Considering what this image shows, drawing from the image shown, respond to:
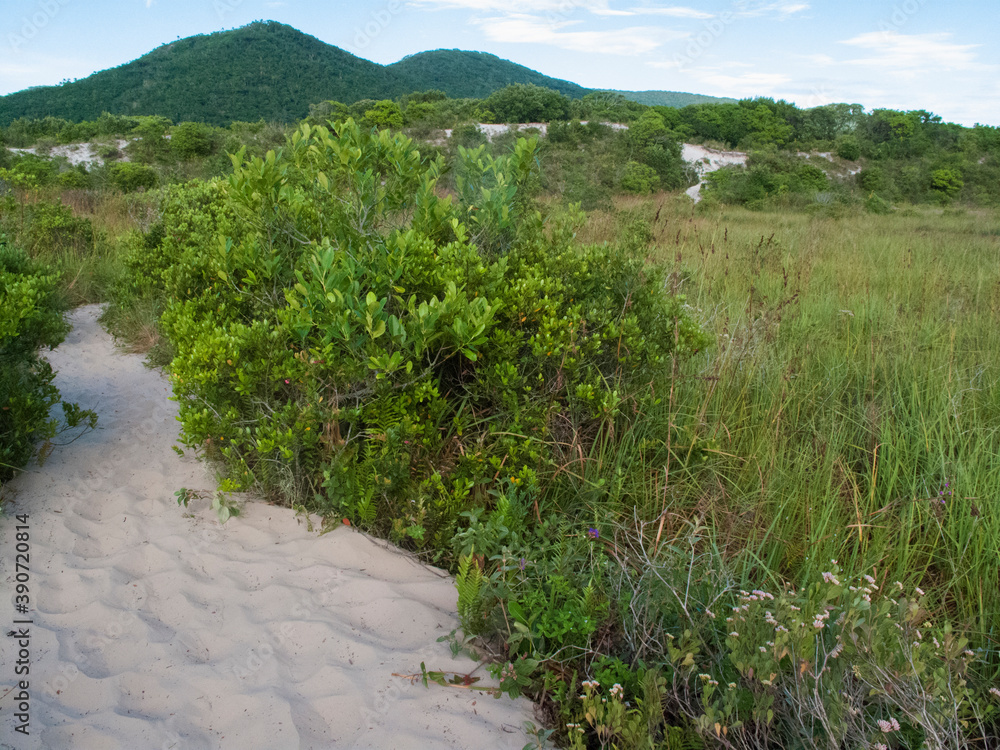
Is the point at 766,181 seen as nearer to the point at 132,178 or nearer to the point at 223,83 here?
the point at 132,178

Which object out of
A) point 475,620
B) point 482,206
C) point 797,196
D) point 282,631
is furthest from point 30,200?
point 797,196

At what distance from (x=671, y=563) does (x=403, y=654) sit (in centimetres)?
106

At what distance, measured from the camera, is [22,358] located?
10.1ft

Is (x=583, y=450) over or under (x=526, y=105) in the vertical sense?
under

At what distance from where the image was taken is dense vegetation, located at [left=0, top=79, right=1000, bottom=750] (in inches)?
67.9

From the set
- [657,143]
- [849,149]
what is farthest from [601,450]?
[849,149]

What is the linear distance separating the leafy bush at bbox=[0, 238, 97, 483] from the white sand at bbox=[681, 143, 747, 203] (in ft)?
81.7

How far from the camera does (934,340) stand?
13.3ft

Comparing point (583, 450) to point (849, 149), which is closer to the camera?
point (583, 450)

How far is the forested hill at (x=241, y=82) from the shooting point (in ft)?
118

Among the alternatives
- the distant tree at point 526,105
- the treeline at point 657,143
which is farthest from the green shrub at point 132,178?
the distant tree at point 526,105

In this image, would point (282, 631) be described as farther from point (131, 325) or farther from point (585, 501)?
point (131, 325)

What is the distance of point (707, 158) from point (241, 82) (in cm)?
3079

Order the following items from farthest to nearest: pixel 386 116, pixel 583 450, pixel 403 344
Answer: pixel 386 116
pixel 583 450
pixel 403 344
